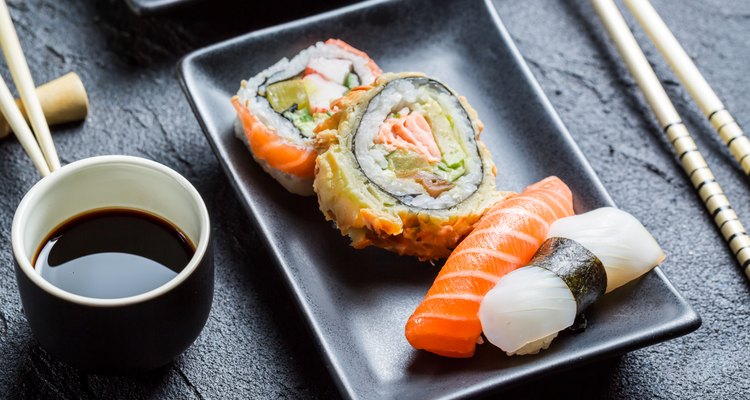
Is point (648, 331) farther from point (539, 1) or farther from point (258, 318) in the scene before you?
point (539, 1)

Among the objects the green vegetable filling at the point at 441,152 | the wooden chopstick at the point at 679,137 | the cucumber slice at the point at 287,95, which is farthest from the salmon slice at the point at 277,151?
the wooden chopstick at the point at 679,137

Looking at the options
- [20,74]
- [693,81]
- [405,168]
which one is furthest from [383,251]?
[693,81]

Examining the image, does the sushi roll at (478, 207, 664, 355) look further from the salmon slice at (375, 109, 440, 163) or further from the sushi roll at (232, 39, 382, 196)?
the sushi roll at (232, 39, 382, 196)

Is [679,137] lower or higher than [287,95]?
higher

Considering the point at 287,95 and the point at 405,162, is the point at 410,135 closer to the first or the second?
the point at 405,162

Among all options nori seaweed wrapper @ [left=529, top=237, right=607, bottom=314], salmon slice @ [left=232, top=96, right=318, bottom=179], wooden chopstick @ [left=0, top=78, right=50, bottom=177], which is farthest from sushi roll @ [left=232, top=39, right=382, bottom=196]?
nori seaweed wrapper @ [left=529, top=237, right=607, bottom=314]

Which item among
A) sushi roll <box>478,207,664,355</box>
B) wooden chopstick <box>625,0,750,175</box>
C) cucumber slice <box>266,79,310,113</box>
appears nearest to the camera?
sushi roll <box>478,207,664,355</box>

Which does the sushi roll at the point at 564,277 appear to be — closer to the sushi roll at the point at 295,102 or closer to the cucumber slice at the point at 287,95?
the sushi roll at the point at 295,102
